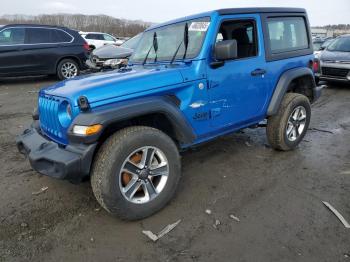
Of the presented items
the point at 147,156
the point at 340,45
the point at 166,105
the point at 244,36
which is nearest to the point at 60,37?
the point at 244,36

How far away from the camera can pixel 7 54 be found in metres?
9.94

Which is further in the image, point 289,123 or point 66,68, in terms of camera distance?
point 66,68

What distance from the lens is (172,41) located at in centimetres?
395

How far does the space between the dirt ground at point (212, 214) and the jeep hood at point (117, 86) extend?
1.16 m

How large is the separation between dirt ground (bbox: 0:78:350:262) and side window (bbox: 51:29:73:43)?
6.85 m

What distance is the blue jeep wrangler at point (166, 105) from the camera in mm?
2844

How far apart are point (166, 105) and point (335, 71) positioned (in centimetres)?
819

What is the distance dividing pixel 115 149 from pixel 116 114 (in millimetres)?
301

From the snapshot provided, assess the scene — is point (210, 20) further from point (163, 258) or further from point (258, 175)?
point (163, 258)

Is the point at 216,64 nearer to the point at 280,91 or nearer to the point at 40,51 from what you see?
the point at 280,91

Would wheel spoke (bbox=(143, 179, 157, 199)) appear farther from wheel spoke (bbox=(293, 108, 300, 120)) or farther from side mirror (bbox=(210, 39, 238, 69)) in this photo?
wheel spoke (bbox=(293, 108, 300, 120))

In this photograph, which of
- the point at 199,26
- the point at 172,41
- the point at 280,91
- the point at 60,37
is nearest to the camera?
the point at 199,26

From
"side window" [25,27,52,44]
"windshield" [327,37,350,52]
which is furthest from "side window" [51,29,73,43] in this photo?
"windshield" [327,37,350,52]

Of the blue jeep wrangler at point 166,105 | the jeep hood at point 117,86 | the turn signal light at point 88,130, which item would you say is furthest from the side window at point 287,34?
the turn signal light at point 88,130
